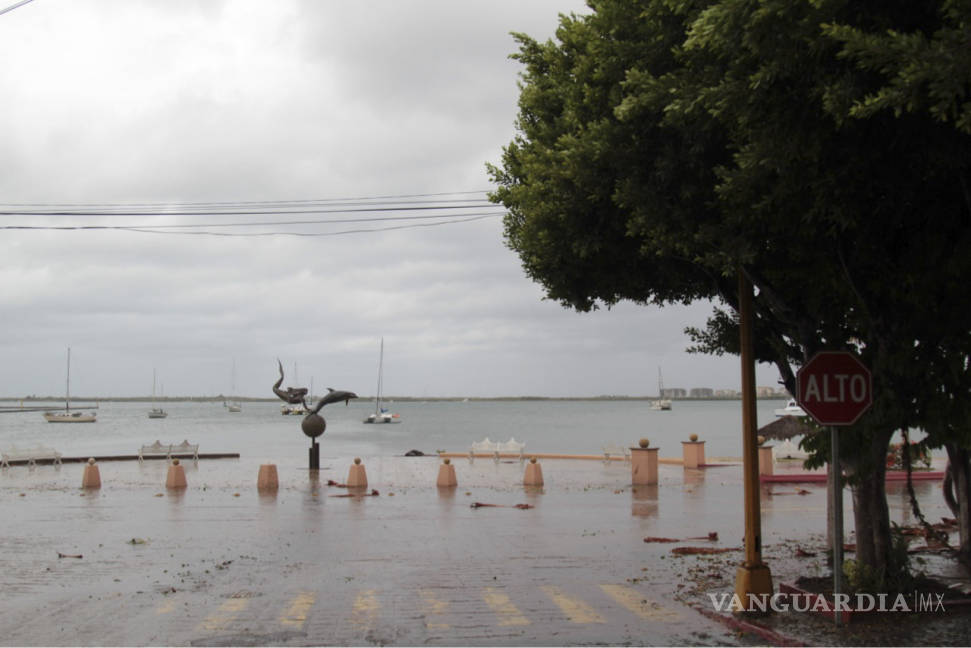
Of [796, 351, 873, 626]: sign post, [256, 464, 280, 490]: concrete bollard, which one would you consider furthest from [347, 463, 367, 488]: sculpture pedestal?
[796, 351, 873, 626]: sign post

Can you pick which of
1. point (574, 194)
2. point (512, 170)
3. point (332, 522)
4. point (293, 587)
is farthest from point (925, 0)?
point (332, 522)

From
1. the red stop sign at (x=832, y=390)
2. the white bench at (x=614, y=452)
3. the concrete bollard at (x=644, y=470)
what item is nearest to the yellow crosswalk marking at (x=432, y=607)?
the red stop sign at (x=832, y=390)

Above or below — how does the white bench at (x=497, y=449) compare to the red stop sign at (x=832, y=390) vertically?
below

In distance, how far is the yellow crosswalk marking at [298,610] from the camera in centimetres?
988

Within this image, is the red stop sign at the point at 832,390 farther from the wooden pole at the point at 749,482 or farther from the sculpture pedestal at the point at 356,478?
the sculpture pedestal at the point at 356,478

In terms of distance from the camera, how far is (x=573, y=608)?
10555mm

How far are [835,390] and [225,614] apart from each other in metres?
7.34

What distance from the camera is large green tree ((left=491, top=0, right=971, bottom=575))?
24.3ft

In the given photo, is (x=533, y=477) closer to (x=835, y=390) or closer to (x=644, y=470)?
(x=644, y=470)

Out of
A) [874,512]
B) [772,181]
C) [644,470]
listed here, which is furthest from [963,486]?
[644,470]

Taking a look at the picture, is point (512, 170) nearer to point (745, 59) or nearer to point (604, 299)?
point (604, 299)

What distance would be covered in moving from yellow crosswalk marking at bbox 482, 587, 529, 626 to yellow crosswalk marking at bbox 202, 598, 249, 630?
3.02m

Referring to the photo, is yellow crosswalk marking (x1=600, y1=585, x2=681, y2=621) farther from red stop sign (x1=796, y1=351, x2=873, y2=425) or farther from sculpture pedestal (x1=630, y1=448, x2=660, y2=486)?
sculpture pedestal (x1=630, y1=448, x2=660, y2=486)

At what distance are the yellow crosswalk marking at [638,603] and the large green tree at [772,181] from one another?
2.57 meters
